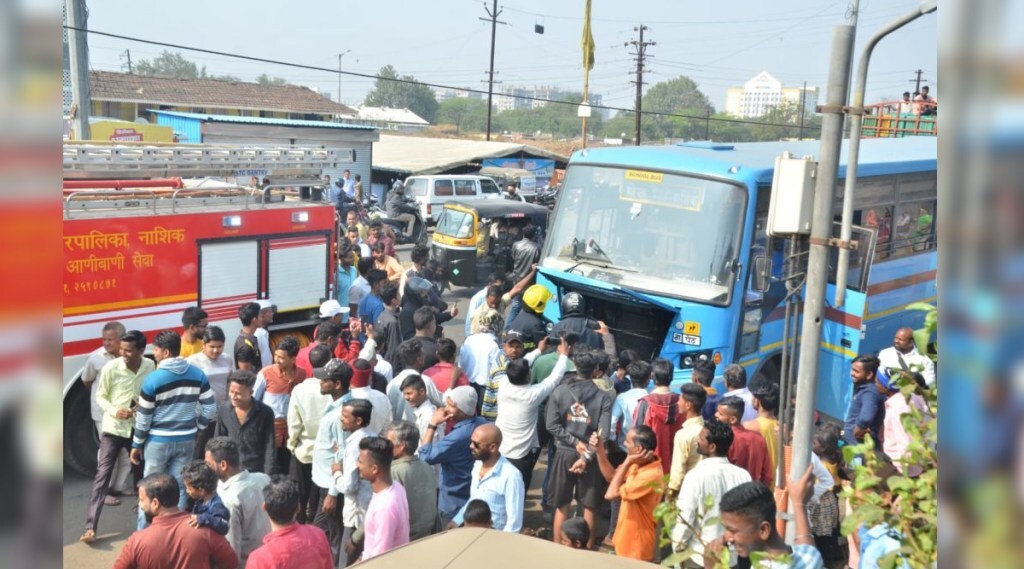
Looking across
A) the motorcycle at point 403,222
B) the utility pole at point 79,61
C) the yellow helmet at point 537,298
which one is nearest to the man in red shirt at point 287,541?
the yellow helmet at point 537,298

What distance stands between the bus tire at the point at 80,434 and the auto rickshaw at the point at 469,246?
9.81 metres

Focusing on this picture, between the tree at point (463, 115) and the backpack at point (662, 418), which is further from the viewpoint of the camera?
the tree at point (463, 115)

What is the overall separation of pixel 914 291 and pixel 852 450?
9.08 m

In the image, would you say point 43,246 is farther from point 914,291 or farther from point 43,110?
point 914,291

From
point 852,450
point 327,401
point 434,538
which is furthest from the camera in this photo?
point 327,401

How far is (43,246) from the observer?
75cm

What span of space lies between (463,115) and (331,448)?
88.3 m

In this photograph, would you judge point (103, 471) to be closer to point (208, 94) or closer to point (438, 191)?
point (438, 191)

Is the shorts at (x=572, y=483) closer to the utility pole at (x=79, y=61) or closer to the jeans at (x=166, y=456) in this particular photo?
the jeans at (x=166, y=456)

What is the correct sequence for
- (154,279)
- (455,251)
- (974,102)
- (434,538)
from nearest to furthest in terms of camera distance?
(974,102), (434,538), (154,279), (455,251)

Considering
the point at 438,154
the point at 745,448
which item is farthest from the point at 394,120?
the point at 745,448

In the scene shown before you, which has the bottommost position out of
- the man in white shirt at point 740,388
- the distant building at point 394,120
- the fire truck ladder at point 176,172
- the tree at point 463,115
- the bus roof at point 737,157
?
the man in white shirt at point 740,388

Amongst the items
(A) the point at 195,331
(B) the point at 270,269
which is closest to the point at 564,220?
(B) the point at 270,269

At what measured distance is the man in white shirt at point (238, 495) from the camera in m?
5.57
